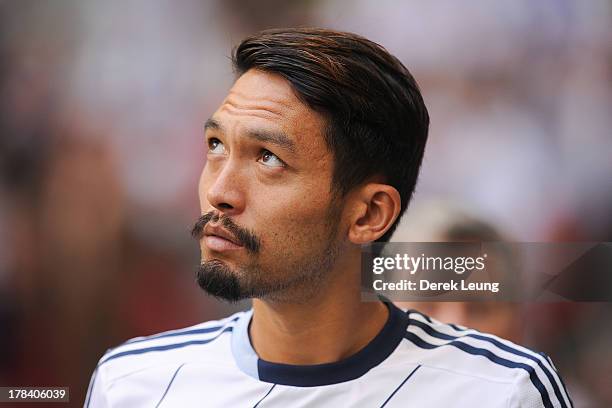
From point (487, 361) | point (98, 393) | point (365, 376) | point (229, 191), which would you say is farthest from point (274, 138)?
point (98, 393)

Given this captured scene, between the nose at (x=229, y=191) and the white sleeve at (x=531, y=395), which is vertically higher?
the nose at (x=229, y=191)

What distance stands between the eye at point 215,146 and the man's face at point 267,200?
0.15 feet

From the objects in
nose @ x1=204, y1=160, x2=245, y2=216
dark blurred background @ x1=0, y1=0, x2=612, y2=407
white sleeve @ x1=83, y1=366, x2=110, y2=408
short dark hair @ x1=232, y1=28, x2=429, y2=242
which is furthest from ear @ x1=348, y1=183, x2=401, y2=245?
white sleeve @ x1=83, y1=366, x2=110, y2=408

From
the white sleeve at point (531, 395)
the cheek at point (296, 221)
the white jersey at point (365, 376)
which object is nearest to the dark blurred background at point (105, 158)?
the white jersey at point (365, 376)

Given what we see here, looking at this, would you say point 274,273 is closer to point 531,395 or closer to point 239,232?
point 239,232

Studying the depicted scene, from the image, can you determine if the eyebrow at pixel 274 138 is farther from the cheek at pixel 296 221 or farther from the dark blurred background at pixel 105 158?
the dark blurred background at pixel 105 158

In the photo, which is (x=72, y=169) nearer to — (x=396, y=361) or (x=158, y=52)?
(x=158, y=52)

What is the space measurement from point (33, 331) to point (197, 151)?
75 cm

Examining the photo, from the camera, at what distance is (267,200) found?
1.77m

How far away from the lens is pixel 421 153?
6.58ft

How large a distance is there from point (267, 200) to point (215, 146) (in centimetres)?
22

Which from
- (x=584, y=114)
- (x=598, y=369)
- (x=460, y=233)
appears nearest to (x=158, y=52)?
(x=460, y=233)

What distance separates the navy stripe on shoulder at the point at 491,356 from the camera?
181cm

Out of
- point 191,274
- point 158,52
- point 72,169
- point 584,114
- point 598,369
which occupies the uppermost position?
point 158,52
